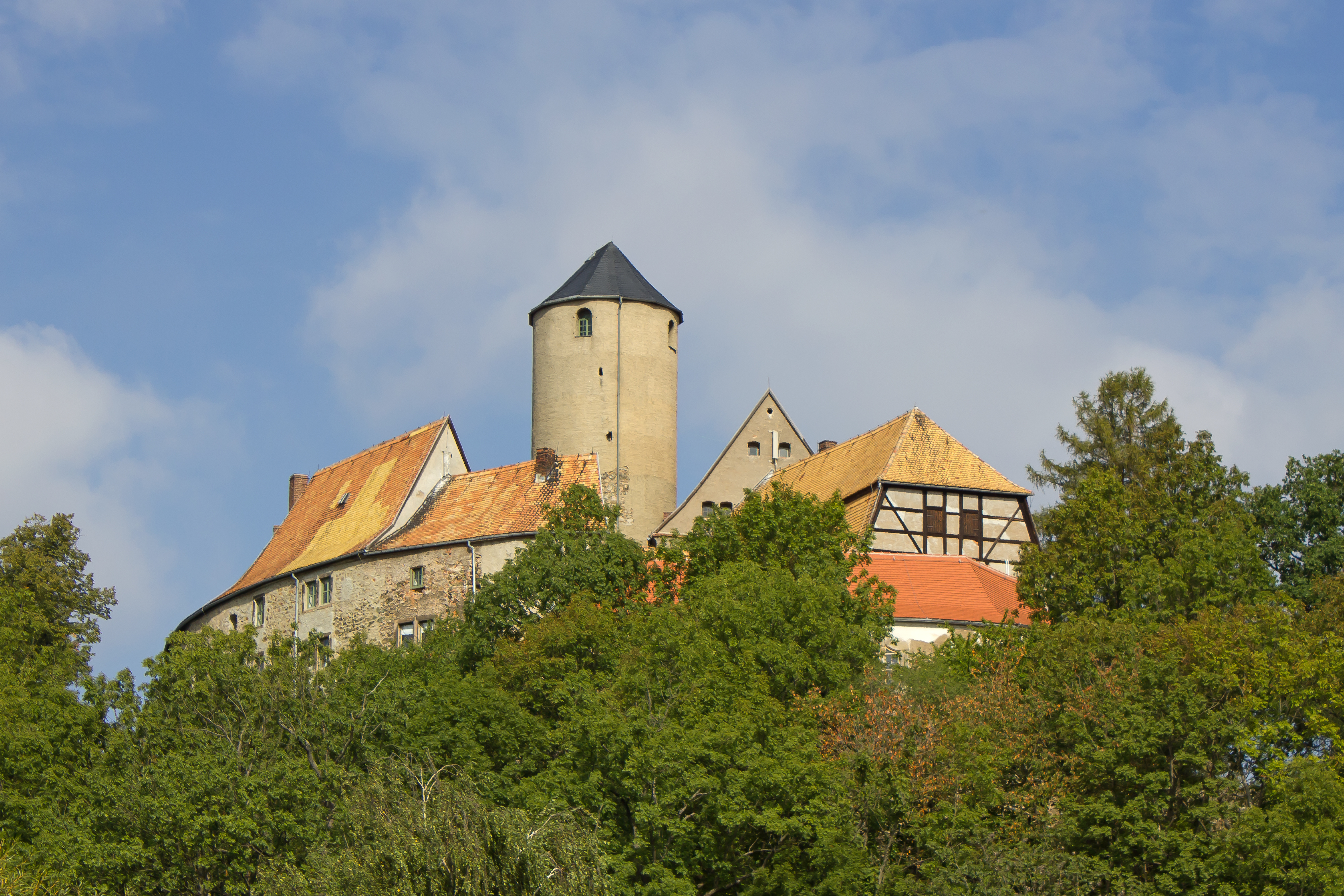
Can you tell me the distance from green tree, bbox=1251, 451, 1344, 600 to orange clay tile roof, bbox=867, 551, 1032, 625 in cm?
579

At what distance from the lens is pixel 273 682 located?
29969 mm

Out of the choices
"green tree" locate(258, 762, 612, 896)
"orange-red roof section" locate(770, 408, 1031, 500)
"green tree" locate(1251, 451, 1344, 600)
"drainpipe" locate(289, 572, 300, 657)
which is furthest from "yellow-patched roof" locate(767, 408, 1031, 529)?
"green tree" locate(258, 762, 612, 896)

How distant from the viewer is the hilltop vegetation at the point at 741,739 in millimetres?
24953

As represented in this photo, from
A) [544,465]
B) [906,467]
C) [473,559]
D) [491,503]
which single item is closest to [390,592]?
[473,559]

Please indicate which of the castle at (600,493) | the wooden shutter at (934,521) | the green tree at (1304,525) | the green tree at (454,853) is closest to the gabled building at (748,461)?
the castle at (600,493)

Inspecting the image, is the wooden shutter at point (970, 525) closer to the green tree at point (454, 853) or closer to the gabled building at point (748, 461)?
the gabled building at point (748, 461)

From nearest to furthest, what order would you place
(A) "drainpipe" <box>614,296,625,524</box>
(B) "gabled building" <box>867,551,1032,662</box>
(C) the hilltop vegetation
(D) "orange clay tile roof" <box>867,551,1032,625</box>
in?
1. (C) the hilltop vegetation
2. (B) "gabled building" <box>867,551,1032,662</box>
3. (D) "orange clay tile roof" <box>867,551,1032,625</box>
4. (A) "drainpipe" <box>614,296,625,524</box>

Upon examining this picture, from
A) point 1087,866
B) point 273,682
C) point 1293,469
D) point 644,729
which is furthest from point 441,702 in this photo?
point 1293,469

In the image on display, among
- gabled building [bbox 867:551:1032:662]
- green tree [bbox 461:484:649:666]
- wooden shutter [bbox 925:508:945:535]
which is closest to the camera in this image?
green tree [bbox 461:484:649:666]

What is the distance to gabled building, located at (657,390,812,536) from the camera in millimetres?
48031

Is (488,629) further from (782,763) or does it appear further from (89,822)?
(782,763)

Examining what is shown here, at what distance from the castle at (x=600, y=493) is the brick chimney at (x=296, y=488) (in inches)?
3.4

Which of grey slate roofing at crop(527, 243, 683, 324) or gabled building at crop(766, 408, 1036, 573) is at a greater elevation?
grey slate roofing at crop(527, 243, 683, 324)

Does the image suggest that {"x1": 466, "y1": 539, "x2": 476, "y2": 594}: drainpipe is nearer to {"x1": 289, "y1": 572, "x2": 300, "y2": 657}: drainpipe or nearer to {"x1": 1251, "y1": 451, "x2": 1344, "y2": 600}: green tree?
{"x1": 289, "y1": 572, "x2": 300, "y2": 657}: drainpipe
